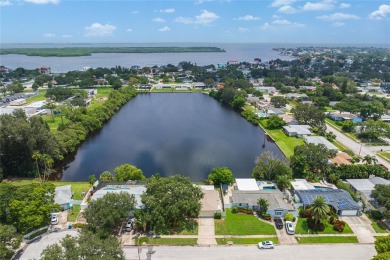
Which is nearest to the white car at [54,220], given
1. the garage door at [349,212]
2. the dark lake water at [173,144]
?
the dark lake water at [173,144]

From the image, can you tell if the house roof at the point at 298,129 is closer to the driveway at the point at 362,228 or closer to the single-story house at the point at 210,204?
the driveway at the point at 362,228

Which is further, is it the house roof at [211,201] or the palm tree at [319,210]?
the house roof at [211,201]

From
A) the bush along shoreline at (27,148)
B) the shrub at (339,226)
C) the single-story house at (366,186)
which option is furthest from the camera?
the bush along shoreline at (27,148)

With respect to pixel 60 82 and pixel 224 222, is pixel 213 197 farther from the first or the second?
pixel 60 82

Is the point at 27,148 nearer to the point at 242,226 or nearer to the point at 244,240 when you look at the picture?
the point at 242,226

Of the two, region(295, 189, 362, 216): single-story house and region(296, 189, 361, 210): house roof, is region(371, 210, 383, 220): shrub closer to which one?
region(295, 189, 362, 216): single-story house
